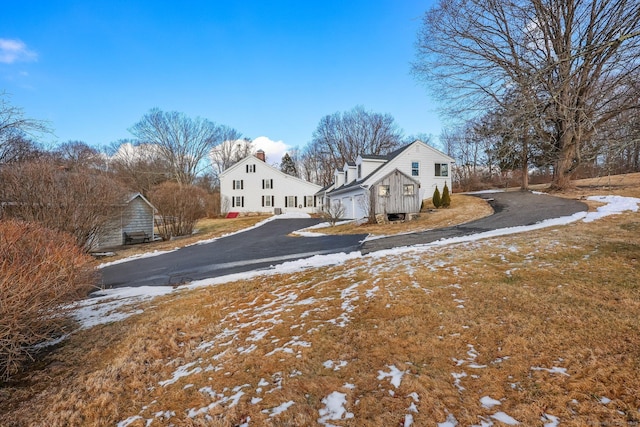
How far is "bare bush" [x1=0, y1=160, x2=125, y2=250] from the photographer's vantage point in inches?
474

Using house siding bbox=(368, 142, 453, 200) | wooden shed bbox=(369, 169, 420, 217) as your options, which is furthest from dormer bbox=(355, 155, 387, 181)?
wooden shed bbox=(369, 169, 420, 217)

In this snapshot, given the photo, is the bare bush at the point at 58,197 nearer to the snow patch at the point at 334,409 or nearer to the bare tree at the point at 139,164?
the snow patch at the point at 334,409

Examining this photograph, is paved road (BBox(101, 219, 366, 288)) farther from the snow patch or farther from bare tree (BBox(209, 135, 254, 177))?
bare tree (BBox(209, 135, 254, 177))

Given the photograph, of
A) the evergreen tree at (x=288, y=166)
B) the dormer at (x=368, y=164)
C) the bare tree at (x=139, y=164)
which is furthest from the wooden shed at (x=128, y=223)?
the evergreen tree at (x=288, y=166)

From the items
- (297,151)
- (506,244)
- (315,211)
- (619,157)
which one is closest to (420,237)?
(506,244)

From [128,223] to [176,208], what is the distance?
3056mm

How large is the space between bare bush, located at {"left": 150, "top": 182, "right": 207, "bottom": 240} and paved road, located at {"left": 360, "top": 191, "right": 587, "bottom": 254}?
13787mm

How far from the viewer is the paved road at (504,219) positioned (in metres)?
10.6

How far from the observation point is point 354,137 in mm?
45031

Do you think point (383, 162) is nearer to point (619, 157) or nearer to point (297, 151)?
point (619, 157)

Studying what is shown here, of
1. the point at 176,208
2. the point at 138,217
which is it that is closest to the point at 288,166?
the point at 176,208

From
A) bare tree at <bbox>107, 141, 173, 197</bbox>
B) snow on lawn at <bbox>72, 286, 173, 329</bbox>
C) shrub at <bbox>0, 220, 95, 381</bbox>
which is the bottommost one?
snow on lawn at <bbox>72, 286, 173, 329</bbox>

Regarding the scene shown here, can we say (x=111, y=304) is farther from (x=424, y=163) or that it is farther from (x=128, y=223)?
(x=424, y=163)

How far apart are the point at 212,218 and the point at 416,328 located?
32550mm
